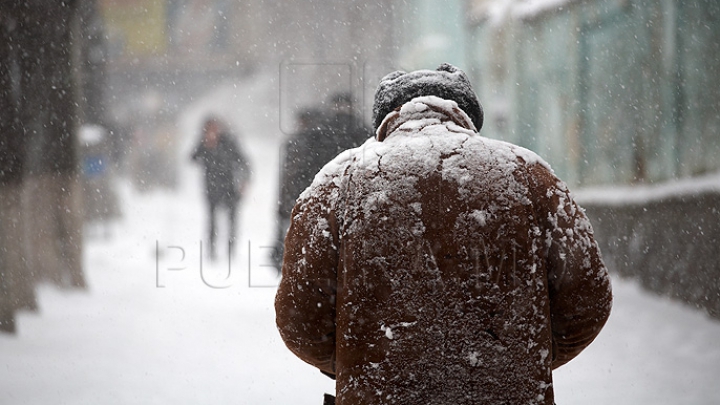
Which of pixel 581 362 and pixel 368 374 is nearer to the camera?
pixel 368 374

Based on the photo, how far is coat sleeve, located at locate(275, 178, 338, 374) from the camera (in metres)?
1.28

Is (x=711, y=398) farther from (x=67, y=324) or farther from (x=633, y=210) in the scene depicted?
(x=67, y=324)

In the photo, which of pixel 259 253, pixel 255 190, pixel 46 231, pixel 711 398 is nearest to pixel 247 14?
pixel 255 190

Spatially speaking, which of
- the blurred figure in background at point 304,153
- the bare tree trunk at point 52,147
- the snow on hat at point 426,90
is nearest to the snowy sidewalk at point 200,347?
the bare tree trunk at point 52,147

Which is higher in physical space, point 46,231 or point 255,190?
point 255,190

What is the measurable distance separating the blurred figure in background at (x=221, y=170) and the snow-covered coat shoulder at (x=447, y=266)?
4.18 metres

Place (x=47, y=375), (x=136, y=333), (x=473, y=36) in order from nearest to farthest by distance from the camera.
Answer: (x=47, y=375) → (x=136, y=333) → (x=473, y=36)

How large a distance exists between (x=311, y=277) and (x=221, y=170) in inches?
167

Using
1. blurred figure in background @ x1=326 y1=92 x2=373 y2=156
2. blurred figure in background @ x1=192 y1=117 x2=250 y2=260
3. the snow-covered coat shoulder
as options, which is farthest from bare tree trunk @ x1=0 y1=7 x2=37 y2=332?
the snow-covered coat shoulder

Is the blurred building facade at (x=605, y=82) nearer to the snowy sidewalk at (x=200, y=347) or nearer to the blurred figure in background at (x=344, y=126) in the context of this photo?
the snowy sidewalk at (x=200, y=347)

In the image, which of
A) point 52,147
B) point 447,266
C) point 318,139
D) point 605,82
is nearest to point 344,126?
point 318,139

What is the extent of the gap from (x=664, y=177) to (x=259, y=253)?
334 centimetres

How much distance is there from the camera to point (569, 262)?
1.26 m

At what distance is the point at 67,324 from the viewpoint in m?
5.09
